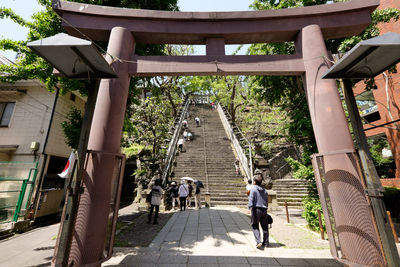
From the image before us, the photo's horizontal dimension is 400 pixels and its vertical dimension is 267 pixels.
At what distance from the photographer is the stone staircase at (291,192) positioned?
10656mm

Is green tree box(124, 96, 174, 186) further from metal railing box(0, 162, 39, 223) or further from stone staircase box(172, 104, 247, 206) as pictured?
metal railing box(0, 162, 39, 223)

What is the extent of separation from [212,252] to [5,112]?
513 inches

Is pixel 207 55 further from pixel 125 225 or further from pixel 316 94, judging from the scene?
pixel 125 225

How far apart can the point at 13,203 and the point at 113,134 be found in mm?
7725

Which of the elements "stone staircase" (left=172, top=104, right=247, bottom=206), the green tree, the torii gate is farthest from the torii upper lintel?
"stone staircase" (left=172, top=104, right=247, bottom=206)

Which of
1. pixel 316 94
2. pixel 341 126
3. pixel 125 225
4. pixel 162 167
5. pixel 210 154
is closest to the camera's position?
pixel 341 126

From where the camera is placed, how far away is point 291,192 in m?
11.5

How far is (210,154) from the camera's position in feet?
48.2

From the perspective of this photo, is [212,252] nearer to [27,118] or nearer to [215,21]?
[215,21]

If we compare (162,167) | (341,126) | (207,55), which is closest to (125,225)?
(162,167)

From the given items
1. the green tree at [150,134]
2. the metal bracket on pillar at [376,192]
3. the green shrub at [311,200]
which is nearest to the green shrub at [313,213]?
the green shrub at [311,200]

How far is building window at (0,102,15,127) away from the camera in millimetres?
9656

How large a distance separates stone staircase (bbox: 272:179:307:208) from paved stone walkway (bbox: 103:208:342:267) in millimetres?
5837

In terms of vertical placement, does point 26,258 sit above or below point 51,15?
below
